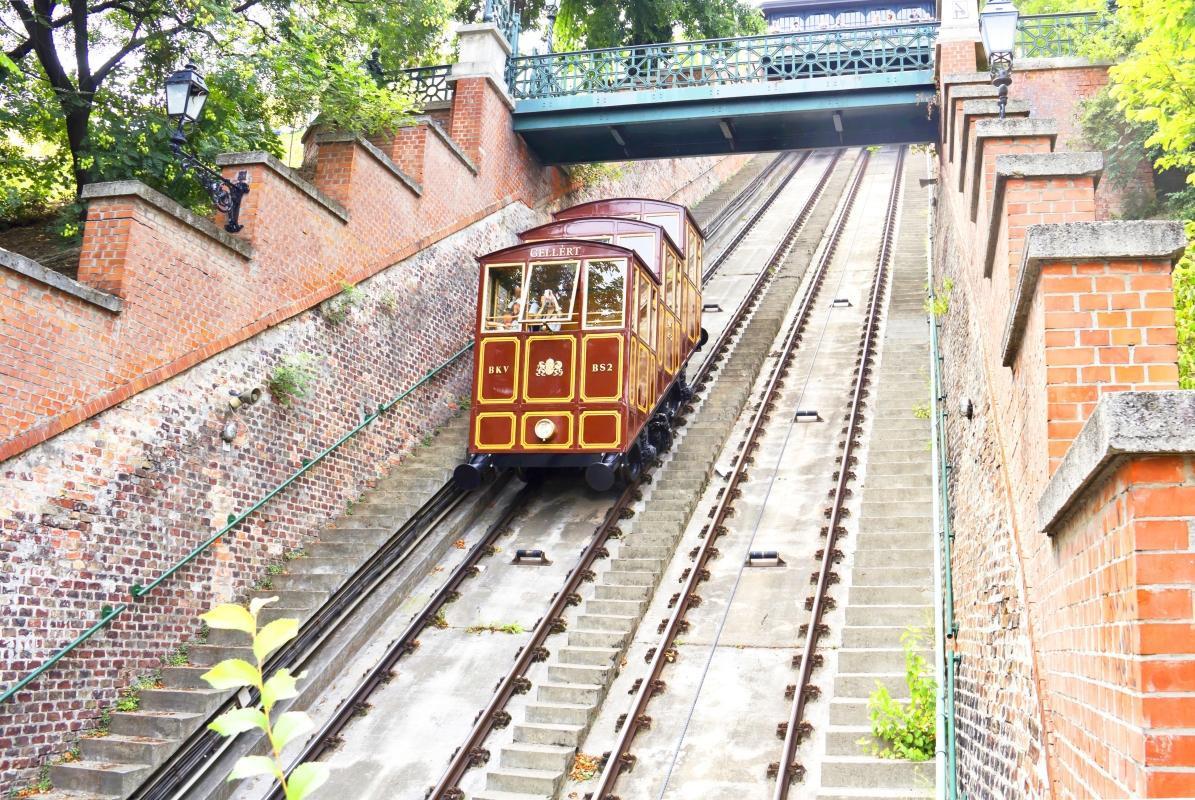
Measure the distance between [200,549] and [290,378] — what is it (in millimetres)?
2102

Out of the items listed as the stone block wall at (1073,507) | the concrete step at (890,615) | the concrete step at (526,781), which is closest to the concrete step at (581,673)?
the concrete step at (526,781)

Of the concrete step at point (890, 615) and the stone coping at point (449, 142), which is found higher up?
the stone coping at point (449, 142)

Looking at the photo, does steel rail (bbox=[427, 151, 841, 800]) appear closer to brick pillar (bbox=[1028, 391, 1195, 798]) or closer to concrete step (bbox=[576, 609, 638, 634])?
concrete step (bbox=[576, 609, 638, 634])

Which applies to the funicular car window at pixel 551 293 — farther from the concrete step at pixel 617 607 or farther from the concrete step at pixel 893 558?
the concrete step at pixel 893 558

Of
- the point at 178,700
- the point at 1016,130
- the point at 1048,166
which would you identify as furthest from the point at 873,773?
the point at 178,700

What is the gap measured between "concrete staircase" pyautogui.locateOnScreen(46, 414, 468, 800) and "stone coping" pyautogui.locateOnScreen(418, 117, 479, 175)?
4596mm

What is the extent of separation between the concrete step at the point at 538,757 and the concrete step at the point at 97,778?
8.76ft

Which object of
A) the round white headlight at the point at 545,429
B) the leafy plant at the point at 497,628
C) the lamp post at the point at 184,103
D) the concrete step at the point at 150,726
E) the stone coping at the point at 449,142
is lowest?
the concrete step at the point at 150,726

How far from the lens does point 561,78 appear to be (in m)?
16.7

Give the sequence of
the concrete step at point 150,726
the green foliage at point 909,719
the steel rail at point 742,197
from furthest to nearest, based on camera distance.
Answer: the steel rail at point 742,197
the concrete step at point 150,726
the green foliage at point 909,719

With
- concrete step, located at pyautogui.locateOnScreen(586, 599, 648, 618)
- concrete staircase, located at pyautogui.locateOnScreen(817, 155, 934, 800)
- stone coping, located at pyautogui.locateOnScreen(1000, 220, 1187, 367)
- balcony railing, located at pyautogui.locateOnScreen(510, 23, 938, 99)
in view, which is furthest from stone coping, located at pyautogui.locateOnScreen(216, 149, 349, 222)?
stone coping, located at pyautogui.locateOnScreen(1000, 220, 1187, 367)

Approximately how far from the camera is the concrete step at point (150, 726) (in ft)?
24.7

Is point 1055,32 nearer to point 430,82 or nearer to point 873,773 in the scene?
point 430,82

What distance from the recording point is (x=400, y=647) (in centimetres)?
886
